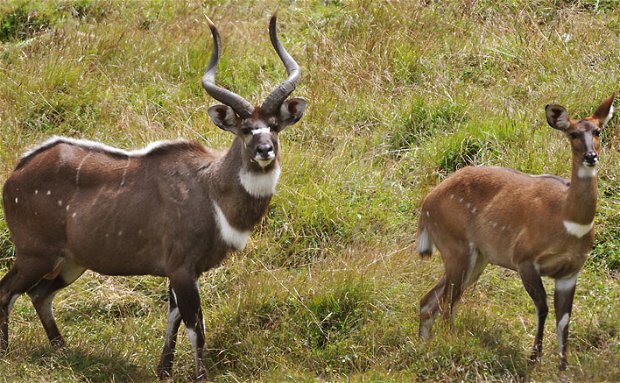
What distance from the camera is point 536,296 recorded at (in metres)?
7.10

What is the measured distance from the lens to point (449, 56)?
10.9 metres

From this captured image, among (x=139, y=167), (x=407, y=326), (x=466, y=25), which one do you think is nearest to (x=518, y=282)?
(x=407, y=326)

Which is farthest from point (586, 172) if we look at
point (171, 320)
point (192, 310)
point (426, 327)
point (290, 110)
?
point (171, 320)

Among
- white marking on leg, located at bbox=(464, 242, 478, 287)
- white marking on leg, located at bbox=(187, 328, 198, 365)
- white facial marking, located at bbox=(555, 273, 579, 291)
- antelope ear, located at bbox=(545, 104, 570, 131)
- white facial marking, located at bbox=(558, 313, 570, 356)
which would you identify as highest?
antelope ear, located at bbox=(545, 104, 570, 131)

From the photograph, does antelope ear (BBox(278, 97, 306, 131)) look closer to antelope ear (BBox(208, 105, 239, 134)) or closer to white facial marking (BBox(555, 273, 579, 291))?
antelope ear (BBox(208, 105, 239, 134))

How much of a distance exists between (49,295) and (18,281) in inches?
11.1

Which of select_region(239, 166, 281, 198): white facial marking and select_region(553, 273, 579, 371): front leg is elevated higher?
select_region(239, 166, 281, 198): white facial marking

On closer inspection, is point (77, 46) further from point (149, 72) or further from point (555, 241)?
point (555, 241)

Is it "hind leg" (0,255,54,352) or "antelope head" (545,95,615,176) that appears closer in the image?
"antelope head" (545,95,615,176)

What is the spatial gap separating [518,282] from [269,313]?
1.82 m

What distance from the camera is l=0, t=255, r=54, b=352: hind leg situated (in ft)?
25.7

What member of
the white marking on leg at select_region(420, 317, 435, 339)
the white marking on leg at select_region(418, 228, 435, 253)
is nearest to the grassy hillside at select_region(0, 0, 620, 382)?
the white marking on leg at select_region(420, 317, 435, 339)

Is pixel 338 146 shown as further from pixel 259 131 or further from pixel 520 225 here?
pixel 520 225

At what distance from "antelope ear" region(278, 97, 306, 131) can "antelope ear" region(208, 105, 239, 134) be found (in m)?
0.30
